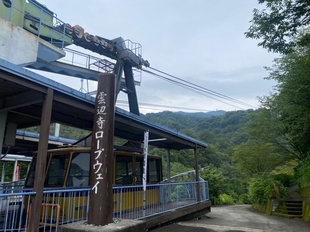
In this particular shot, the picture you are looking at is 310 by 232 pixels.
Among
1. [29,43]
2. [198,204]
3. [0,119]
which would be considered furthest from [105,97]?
[198,204]

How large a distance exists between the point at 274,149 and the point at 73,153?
12.5 meters

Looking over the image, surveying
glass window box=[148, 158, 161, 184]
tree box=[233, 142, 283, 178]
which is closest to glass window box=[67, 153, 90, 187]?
glass window box=[148, 158, 161, 184]

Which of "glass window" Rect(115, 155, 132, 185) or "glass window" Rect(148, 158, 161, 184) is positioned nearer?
"glass window" Rect(115, 155, 132, 185)

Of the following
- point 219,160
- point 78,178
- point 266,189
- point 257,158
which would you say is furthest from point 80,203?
point 219,160

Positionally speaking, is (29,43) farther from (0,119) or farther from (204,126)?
(204,126)

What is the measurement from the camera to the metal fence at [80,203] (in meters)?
4.60

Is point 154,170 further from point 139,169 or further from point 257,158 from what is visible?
point 257,158

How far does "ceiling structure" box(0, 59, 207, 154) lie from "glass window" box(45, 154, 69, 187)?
1194 mm

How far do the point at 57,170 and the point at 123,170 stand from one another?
5.89ft

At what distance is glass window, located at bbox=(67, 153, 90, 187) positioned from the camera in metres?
5.90

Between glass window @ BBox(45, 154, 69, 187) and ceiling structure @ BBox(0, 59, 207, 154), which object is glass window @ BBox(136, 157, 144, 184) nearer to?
ceiling structure @ BBox(0, 59, 207, 154)

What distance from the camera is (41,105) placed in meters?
6.08

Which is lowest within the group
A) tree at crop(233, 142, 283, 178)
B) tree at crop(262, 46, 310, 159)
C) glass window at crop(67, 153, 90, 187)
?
glass window at crop(67, 153, 90, 187)

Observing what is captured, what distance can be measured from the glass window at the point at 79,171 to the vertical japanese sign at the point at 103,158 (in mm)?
2842
